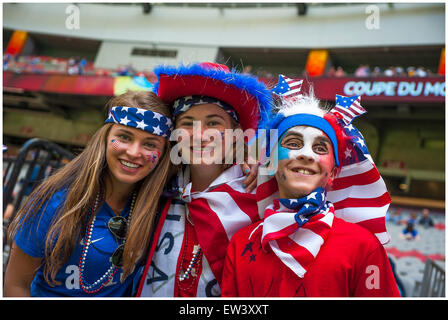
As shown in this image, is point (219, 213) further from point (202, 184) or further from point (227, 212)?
point (202, 184)

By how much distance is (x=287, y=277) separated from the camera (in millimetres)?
1349

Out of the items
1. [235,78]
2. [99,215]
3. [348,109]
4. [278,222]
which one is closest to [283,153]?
[278,222]

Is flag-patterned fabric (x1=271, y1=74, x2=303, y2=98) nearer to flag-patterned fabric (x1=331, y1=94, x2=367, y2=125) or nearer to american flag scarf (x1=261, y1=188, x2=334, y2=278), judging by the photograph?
flag-patterned fabric (x1=331, y1=94, x2=367, y2=125)

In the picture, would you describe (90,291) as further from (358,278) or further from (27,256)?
(358,278)

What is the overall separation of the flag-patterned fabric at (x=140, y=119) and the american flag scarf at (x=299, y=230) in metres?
0.81

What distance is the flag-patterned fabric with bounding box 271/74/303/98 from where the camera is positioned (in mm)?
1685

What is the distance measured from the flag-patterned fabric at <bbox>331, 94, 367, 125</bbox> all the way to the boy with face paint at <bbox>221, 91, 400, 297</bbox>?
0.18ft

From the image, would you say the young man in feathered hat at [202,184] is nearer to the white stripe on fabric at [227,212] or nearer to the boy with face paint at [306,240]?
the white stripe on fabric at [227,212]

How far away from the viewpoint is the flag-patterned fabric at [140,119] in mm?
1720

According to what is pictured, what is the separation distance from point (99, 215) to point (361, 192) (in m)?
1.42

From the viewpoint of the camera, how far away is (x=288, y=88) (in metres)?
1.70

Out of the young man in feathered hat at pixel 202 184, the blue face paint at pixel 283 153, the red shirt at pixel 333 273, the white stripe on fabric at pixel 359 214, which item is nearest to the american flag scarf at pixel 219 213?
the young man in feathered hat at pixel 202 184

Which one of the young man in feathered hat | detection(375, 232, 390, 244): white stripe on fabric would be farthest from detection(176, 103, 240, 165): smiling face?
detection(375, 232, 390, 244): white stripe on fabric

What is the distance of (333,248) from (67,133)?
21805mm
